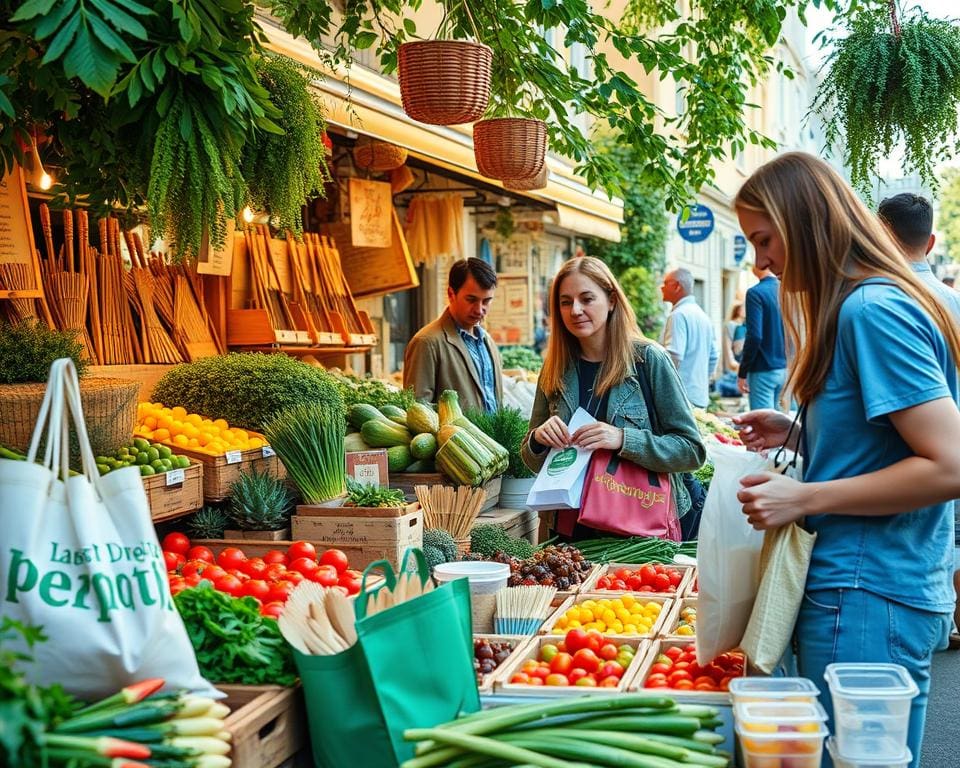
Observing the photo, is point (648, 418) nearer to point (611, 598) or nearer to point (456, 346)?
point (611, 598)

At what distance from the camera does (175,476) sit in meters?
4.22

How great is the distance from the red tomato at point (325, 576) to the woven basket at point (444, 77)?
2261 mm

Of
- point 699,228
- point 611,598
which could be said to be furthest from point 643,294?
point 611,598

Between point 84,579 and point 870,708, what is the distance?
5.47ft

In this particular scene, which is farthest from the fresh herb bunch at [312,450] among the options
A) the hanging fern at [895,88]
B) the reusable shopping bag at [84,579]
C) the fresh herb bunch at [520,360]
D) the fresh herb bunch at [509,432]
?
the fresh herb bunch at [520,360]

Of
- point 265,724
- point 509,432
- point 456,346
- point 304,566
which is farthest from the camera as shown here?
point 456,346

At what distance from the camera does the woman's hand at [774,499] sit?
2.42 meters

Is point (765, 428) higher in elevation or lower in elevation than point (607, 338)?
lower

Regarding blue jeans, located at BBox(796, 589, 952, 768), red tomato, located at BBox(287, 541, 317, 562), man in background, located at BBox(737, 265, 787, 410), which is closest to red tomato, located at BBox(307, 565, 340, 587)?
red tomato, located at BBox(287, 541, 317, 562)

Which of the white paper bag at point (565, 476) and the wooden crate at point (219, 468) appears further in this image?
the white paper bag at point (565, 476)

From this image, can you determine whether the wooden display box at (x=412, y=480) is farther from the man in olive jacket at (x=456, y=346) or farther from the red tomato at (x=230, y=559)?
the red tomato at (x=230, y=559)

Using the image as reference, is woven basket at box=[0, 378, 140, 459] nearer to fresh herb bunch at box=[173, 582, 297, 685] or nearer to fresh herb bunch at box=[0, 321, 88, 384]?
fresh herb bunch at box=[0, 321, 88, 384]

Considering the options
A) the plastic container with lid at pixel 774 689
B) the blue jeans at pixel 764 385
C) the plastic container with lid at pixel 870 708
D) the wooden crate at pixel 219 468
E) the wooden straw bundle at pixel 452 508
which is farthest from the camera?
the blue jeans at pixel 764 385

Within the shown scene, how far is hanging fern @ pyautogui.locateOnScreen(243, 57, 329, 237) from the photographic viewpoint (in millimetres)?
4496
